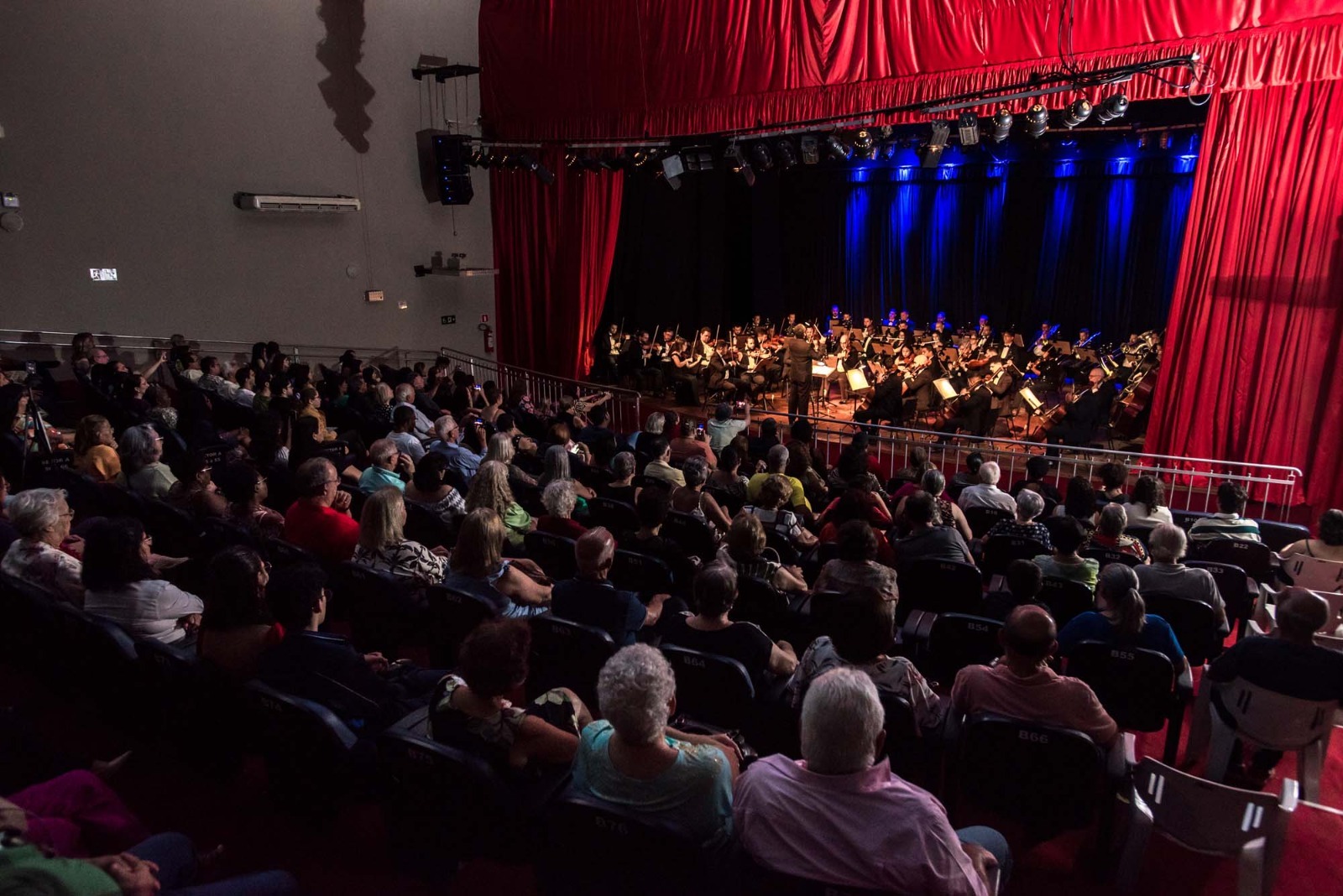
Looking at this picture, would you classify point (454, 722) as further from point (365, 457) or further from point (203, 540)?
point (365, 457)

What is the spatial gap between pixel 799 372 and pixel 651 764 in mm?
10824

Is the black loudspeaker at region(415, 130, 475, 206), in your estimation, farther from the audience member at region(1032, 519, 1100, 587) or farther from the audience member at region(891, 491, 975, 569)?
the audience member at region(1032, 519, 1100, 587)

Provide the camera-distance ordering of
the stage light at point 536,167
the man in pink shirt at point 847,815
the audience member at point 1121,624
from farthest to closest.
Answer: the stage light at point 536,167
the audience member at point 1121,624
the man in pink shirt at point 847,815

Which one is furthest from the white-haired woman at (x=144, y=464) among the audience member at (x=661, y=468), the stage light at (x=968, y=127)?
the stage light at (x=968, y=127)

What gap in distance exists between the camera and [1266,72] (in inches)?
305

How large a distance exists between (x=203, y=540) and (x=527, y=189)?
11101mm

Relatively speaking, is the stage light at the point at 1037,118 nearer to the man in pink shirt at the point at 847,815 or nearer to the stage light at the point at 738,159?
the stage light at the point at 738,159

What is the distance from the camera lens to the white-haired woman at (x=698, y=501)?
5.64 metres

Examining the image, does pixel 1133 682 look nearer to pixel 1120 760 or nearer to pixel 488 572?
pixel 1120 760

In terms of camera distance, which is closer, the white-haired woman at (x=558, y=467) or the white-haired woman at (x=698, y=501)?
the white-haired woman at (x=698, y=501)

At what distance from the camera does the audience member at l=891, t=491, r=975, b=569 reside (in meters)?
4.94

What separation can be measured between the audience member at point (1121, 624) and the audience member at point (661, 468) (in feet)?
10.1

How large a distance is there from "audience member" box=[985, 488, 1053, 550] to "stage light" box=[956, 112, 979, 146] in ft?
18.0

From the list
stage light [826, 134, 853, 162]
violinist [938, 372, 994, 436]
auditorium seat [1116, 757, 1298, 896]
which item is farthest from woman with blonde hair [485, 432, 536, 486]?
violinist [938, 372, 994, 436]
